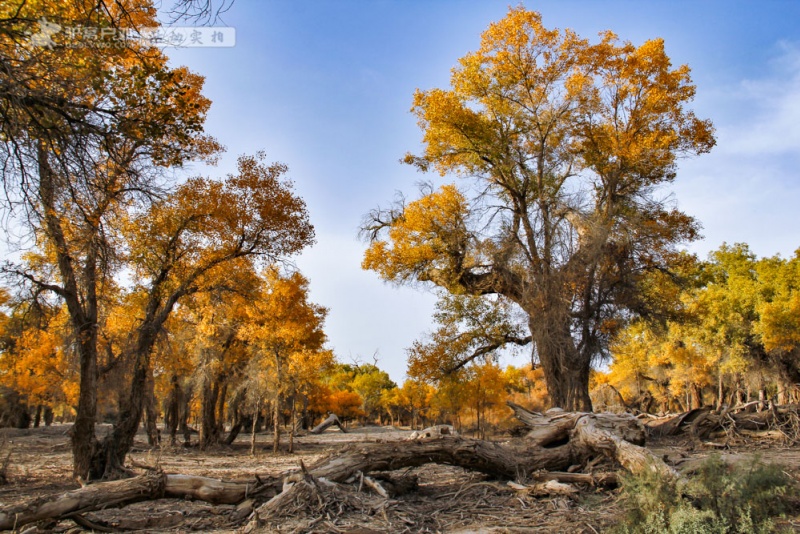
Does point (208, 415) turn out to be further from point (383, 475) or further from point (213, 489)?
point (213, 489)

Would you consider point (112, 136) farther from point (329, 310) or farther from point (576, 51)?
point (329, 310)

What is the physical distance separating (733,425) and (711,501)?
11.1m

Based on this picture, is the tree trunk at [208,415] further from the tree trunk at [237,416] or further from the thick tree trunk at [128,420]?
the thick tree trunk at [128,420]

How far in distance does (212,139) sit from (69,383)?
64.2ft

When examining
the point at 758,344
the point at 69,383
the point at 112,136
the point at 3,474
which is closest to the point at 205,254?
the point at 3,474

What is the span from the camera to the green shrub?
391cm

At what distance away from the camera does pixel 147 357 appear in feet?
31.6

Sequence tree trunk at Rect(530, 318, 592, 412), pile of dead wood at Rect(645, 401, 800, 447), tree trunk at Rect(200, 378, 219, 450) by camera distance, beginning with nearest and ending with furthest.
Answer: pile of dead wood at Rect(645, 401, 800, 447) < tree trunk at Rect(530, 318, 592, 412) < tree trunk at Rect(200, 378, 219, 450)

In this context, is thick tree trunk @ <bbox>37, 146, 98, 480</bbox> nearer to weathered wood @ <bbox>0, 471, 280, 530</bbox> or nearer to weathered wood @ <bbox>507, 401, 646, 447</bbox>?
weathered wood @ <bbox>0, 471, 280, 530</bbox>

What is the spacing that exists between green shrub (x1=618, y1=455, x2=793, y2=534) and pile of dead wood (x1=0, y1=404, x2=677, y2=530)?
30 centimetres

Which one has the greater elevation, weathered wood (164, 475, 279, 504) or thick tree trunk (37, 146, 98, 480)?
thick tree trunk (37, 146, 98, 480)

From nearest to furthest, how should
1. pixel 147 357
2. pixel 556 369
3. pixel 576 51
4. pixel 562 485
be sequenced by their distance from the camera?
pixel 562 485
pixel 147 357
pixel 556 369
pixel 576 51

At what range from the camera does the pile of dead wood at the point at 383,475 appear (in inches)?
184

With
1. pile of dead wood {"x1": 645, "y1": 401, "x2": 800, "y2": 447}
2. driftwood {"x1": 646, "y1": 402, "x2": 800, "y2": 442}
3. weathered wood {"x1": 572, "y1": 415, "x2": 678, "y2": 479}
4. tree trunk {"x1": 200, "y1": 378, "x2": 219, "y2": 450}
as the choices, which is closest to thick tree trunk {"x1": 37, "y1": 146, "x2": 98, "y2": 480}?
weathered wood {"x1": 572, "y1": 415, "x2": 678, "y2": 479}
